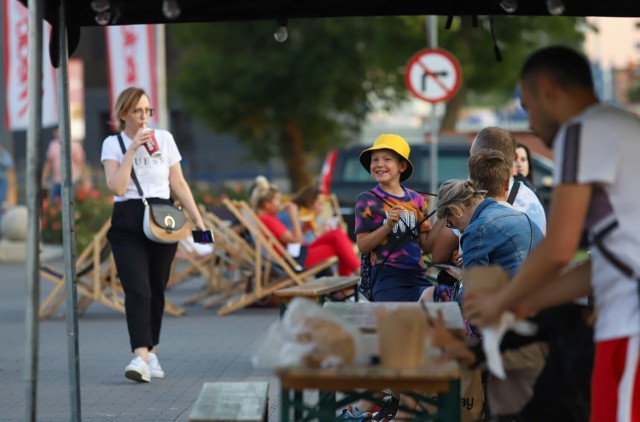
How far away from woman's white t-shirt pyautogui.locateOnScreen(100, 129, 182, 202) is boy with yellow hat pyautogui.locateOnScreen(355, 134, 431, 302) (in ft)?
5.62

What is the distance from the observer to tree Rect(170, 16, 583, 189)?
35125 mm

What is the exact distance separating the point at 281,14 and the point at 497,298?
2550 millimetres

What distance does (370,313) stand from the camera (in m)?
5.36

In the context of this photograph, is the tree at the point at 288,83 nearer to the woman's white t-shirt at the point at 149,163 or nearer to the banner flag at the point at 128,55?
the banner flag at the point at 128,55

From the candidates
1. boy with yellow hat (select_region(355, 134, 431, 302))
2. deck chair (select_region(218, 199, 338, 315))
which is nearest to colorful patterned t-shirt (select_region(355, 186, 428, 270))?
boy with yellow hat (select_region(355, 134, 431, 302))

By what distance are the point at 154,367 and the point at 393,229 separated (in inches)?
95.8

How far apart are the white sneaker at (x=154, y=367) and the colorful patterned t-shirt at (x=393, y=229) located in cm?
218

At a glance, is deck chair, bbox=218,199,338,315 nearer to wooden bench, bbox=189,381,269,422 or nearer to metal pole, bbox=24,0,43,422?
wooden bench, bbox=189,381,269,422

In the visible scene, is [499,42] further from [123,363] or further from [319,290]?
[319,290]

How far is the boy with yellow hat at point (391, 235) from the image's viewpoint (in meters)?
7.50

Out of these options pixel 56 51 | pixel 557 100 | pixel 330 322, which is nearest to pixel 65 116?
pixel 56 51

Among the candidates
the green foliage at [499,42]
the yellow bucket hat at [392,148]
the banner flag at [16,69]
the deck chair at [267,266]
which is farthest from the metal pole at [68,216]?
the green foliage at [499,42]

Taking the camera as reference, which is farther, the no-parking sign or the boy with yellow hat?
the no-parking sign

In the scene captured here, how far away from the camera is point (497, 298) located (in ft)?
13.3
